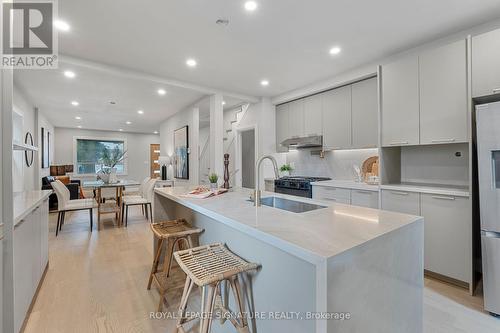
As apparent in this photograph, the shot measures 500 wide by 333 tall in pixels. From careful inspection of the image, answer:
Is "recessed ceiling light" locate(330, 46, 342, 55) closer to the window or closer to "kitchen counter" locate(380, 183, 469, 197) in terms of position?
"kitchen counter" locate(380, 183, 469, 197)

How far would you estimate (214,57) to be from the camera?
305cm

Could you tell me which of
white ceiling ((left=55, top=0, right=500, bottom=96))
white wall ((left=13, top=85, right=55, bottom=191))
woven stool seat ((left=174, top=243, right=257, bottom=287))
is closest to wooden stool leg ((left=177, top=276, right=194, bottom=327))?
woven stool seat ((left=174, top=243, right=257, bottom=287))

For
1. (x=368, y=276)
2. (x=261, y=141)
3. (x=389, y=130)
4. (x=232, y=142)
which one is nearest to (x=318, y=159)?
(x=261, y=141)

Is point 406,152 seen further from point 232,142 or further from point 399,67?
point 232,142

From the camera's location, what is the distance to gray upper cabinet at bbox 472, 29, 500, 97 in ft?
6.64

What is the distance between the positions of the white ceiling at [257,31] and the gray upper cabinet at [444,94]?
311mm

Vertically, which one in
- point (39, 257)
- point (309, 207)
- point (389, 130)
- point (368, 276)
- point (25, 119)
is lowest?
point (39, 257)

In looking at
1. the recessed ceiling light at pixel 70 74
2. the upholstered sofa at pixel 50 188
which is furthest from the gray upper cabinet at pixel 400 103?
the upholstered sofa at pixel 50 188

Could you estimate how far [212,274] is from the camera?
1.22 meters

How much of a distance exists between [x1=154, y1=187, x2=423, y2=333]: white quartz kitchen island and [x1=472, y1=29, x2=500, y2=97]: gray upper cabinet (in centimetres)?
168

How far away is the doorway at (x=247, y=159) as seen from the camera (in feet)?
18.0

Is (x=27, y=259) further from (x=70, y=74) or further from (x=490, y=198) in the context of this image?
(x=490, y=198)

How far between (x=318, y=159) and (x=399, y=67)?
194 centimetres

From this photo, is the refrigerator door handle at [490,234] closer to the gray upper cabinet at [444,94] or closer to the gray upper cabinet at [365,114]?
the gray upper cabinet at [444,94]
